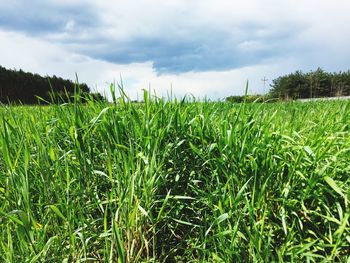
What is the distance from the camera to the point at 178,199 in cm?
179

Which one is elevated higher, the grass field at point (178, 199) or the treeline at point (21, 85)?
the treeline at point (21, 85)

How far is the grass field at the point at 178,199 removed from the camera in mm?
1494

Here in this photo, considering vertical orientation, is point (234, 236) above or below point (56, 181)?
below

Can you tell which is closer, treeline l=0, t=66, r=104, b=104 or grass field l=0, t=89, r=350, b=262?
grass field l=0, t=89, r=350, b=262

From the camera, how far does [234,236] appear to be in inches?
56.7

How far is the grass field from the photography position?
149 cm

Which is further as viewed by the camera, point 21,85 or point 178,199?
point 21,85

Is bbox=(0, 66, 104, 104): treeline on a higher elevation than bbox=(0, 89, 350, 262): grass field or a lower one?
higher

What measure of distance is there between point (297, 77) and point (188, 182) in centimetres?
4686

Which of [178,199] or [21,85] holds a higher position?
[21,85]

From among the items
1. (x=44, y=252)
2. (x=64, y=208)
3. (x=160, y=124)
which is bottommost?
(x=44, y=252)

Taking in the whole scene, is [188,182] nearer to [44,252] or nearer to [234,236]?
[234,236]

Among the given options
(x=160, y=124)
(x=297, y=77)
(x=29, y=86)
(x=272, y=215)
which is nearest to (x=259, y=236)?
(x=272, y=215)

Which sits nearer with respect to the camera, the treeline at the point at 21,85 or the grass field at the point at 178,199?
the grass field at the point at 178,199
